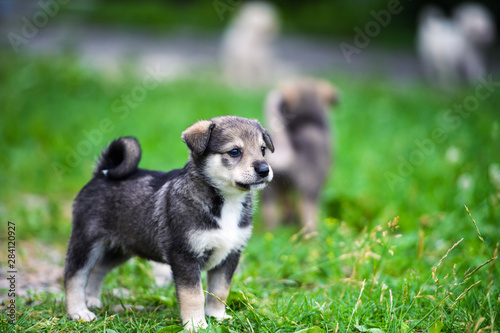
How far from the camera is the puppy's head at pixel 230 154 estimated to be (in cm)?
322

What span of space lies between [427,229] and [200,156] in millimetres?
2921

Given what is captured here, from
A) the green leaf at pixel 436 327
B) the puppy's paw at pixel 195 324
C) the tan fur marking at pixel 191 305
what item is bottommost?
the puppy's paw at pixel 195 324

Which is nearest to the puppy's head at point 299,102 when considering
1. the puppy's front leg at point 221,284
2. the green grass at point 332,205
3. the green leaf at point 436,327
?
the green grass at point 332,205

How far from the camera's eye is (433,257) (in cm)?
473

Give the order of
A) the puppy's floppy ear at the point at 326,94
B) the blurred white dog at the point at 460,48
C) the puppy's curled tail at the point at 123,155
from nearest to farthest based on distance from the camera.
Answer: the puppy's curled tail at the point at 123,155, the puppy's floppy ear at the point at 326,94, the blurred white dog at the point at 460,48

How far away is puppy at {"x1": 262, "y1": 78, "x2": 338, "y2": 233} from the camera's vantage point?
580 cm

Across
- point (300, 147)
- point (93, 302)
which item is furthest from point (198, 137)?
point (300, 147)

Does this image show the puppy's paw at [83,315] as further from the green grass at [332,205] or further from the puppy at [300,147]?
the puppy at [300,147]

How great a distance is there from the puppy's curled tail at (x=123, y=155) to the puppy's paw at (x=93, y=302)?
0.85 m

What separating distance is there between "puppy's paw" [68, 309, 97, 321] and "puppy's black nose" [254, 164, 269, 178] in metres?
1.39

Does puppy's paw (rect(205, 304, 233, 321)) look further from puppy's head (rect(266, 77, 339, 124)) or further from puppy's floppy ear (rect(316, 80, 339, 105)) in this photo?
puppy's floppy ear (rect(316, 80, 339, 105))

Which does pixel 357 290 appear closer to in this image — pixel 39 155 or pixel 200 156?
pixel 200 156

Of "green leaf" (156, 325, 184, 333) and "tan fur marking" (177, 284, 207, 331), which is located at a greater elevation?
"tan fur marking" (177, 284, 207, 331)

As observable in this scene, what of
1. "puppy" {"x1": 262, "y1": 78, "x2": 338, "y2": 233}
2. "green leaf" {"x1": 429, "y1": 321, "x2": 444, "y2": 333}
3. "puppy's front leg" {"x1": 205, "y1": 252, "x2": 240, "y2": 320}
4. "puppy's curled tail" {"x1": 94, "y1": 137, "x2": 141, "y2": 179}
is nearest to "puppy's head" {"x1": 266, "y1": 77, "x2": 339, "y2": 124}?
"puppy" {"x1": 262, "y1": 78, "x2": 338, "y2": 233}
